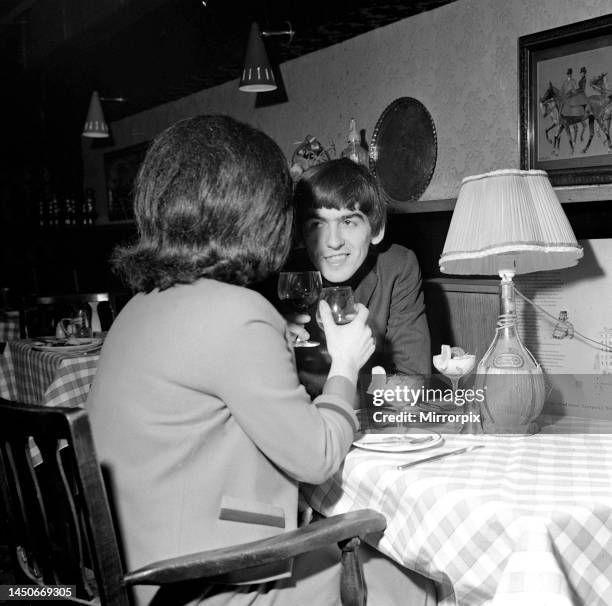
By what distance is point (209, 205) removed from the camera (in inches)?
47.4

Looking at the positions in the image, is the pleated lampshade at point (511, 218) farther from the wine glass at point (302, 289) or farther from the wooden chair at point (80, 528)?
the wooden chair at point (80, 528)

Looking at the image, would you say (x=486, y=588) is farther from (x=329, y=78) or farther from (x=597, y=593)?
(x=329, y=78)

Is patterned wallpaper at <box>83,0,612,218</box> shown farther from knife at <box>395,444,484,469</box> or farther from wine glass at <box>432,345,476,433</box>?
knife at <box>395,444,484,469</box>

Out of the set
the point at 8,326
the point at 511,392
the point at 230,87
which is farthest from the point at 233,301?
the point at 230,87

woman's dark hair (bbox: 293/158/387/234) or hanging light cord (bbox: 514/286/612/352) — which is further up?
woman's dark hair (bbox: 293/158/387/234)

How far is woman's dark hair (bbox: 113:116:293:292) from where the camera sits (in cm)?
121

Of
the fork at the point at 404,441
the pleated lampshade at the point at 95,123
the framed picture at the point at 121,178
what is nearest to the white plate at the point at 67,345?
the fork at the point at 404,441

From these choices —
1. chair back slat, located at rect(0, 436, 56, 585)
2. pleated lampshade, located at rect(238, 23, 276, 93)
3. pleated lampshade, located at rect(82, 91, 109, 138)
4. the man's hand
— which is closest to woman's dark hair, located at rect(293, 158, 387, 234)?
the man's hand

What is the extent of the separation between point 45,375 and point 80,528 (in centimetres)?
178

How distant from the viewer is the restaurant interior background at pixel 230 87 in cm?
313

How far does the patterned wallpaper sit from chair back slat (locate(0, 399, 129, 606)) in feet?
8.02

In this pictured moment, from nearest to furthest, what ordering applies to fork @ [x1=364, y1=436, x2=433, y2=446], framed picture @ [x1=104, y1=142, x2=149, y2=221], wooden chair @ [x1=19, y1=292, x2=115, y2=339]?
fork @ [x1=364, y1=436, x2=433, y2=446]
wooden chair @ [x1=19, y1=292, x2=115, y2=339]
framed picture @ [x1=104, y1=142, x2=149, y2=221]

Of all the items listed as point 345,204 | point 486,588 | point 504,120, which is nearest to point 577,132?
point 504,120

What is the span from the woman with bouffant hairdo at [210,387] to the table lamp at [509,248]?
0.41 m
